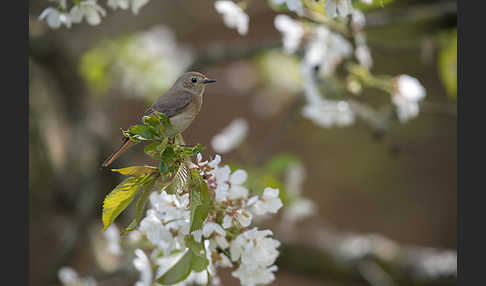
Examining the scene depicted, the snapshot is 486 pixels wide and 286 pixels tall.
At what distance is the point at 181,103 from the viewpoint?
875 mm

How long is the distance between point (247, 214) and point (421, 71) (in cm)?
265

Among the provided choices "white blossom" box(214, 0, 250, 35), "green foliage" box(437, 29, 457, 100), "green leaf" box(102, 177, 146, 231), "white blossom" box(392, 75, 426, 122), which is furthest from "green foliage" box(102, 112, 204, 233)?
"green foliage" box(437, 29, 457, 100)

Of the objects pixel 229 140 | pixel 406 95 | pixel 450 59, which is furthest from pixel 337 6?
pixel 450 59

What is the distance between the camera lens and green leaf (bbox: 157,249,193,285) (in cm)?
84

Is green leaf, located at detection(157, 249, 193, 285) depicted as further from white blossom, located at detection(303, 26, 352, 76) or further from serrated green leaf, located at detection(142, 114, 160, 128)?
white blossom, located at detection(303, 26, 352, 76)

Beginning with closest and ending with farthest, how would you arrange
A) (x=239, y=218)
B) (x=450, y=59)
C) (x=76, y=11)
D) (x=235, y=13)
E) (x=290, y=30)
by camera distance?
1. (x=239, y=218)
2. (x=76, y=11)
3. (x=235, y=13)
4. (x=290, y=30)
5. (x=450, y=59)

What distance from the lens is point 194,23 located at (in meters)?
3.19

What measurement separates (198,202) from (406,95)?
0.86 meters

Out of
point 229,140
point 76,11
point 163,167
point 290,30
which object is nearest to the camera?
point 163,167

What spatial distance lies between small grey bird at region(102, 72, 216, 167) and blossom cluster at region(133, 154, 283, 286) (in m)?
0.10

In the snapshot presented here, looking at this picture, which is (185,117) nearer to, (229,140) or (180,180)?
(180,180)

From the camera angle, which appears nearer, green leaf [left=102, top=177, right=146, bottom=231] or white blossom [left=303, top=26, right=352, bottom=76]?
green leaf [left=102, top=177, right=146, bottom=231]

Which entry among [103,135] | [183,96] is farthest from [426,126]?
[183,96]

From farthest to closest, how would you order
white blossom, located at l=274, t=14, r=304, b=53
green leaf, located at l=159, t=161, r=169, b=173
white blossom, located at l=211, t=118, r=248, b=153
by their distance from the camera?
white blossom, located at l=211, t=118, r=248, b=153
white blossom, located at l=274, t=14, r=304, b=53
green leaf, located at l=159, t=161, r=169, b=173
